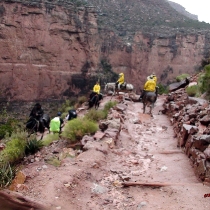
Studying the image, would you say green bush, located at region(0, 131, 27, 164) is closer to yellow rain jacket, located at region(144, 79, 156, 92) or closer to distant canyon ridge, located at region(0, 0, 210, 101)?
yellow rain jacket, located at region(144, 79, 156, 92)

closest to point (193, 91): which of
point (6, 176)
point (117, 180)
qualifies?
point (117, 180)

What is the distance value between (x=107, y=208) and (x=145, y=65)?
175 feet

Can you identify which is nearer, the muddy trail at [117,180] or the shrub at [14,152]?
the muddy trail at [117,180]

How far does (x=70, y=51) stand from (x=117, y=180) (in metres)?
41.9

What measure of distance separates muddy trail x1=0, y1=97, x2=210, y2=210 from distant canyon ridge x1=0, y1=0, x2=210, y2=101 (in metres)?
34.1

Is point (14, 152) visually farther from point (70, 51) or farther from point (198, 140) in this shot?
point (70, 51)

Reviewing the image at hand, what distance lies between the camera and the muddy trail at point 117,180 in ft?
20.4

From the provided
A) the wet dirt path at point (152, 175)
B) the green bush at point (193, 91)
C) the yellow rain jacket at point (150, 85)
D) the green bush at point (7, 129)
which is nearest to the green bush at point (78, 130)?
the wet dirt path at point (152, 175)

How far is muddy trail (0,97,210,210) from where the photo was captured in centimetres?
623

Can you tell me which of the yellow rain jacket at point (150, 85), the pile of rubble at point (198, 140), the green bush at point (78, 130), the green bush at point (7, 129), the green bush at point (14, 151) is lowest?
the green bush at point (7, 129)

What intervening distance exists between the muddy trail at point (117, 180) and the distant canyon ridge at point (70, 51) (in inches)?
1342

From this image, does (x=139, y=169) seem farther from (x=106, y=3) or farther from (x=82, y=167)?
(x=106, y=3)

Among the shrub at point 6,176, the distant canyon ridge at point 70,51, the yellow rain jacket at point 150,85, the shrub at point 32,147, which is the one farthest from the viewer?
the distant canyon ridge at point 70,51

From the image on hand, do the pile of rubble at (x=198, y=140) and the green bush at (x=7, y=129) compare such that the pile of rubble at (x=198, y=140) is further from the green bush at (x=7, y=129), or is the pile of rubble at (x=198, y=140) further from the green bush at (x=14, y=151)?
the green bush at (x=7, y=129)
